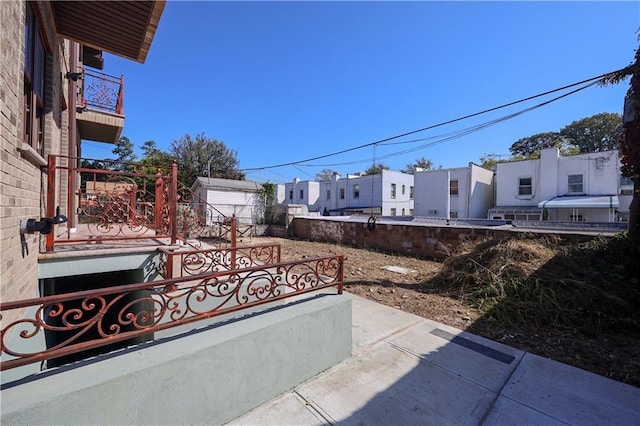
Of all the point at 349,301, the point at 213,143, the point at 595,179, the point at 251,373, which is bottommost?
the point at 251,373

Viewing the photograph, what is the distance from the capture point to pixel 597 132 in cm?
2669

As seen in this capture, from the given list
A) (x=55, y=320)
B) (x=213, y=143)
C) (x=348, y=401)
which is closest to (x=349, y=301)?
(x=348, y=401)

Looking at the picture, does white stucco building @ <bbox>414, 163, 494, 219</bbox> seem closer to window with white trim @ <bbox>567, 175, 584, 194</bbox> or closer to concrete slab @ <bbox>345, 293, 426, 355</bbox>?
window with white trim @ <bbox>567, 175, 584, 194</bbox>

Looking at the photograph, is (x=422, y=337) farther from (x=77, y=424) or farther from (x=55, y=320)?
(x=55, y=320)

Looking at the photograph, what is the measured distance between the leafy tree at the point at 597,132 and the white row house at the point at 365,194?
685 inches

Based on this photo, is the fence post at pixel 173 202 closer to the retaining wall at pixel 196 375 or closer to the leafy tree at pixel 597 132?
the retaining wall at pixel 196 375

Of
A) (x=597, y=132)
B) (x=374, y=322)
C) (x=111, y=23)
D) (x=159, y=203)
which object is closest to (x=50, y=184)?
(x=159, y=203)

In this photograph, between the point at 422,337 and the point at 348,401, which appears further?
the point at 422,337

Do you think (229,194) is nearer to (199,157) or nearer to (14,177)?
(199,157)

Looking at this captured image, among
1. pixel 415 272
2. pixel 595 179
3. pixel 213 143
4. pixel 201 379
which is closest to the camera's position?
pixel 201 379

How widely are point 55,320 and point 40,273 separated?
1.17 metres

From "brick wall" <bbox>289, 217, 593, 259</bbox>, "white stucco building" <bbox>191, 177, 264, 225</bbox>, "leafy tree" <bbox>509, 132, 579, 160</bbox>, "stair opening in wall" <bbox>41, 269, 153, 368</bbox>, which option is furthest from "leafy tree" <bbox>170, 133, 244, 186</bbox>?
"leafy tree" <bbox>509, 132, 579, 160</bbox>

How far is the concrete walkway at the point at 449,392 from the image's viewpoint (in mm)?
2154

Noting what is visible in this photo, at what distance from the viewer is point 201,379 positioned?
1925mm
